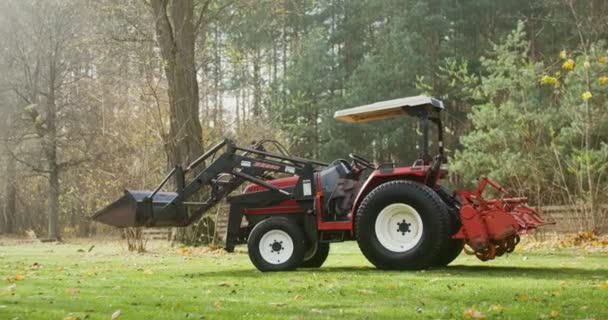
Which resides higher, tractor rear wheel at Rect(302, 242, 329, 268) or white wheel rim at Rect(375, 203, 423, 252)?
white wheel rim at Rect(375, 203, 423, 252)

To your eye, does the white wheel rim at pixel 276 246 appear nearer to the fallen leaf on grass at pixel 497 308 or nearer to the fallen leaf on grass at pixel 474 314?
the fallen leaf on grass at pixel 497 308

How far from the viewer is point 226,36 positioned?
37.4 metres

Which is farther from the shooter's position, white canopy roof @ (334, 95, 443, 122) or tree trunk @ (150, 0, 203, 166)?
tree trunk @ (150, 0, 203, 166)

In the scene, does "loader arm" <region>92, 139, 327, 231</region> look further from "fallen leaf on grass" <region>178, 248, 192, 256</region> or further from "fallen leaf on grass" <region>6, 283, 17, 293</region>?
"fallen leaf on grass" <region>178, 248, 192, 256</region>

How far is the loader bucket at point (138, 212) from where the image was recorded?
34.6 ft

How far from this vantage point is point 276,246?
10.4 meters

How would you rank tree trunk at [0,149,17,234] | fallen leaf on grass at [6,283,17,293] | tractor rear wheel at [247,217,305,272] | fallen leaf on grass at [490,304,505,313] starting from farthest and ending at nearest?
tree trunk at [0,149,17,234] < tractor rear wheel at [247,217,305,272] < fallen leaf on grass at [6,283,17,293] < fallen leaf on grass at [490,304,505,313]

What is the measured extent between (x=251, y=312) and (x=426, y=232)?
3780 millimetres

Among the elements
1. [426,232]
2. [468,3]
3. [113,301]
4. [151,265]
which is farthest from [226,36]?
[113,301]

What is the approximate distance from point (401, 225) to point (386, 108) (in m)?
1.42

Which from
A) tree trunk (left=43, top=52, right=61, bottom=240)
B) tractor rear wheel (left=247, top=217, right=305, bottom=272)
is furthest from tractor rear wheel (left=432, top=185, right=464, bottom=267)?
tree trunk (left=43, top=52, right=61, bottom=240)

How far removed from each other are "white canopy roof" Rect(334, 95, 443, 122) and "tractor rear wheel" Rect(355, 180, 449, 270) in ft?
3.16

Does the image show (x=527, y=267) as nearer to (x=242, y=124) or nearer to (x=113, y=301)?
(x=113, y=301)

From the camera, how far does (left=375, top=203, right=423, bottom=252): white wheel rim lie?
9695mm
